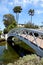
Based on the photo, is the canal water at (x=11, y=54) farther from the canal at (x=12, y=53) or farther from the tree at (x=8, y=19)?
the tree at (x=8, y=19)

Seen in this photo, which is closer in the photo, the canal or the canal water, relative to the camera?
the canal water

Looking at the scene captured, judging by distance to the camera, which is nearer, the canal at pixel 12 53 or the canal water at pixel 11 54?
the canal water at pixel 11 54

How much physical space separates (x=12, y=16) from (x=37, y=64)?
10205 cm

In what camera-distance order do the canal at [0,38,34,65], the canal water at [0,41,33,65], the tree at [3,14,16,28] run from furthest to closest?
the tree at [3,14,16,28], the canal at [0,38,34,65], the canal water at [0,41,33,65]

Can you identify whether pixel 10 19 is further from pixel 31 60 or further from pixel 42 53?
pixel 31 60

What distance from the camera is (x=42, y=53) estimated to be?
29797 millimetres

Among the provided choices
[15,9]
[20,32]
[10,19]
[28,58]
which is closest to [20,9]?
[15,9]

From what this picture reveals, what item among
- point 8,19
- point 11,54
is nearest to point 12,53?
point 11,54

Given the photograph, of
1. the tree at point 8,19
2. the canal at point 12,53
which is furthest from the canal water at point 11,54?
the tree at point 8,19

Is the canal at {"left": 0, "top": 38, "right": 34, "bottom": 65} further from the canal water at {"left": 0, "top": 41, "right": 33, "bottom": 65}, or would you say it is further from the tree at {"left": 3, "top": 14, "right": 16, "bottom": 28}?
the tree at {"left": 3, "top": 14, "right": 16, "bottom": 28}

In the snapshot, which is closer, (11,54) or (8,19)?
(11,54)

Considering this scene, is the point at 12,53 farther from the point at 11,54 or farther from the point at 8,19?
the point at 8,19

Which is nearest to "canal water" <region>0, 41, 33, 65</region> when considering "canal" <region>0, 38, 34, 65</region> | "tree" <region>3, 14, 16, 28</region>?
"canal" <region>0, 38, 34, 65</region>

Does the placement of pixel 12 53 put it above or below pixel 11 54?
below
